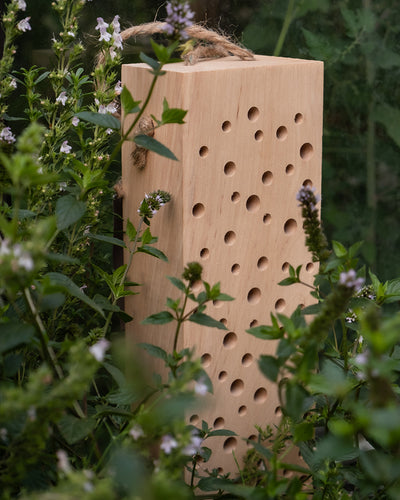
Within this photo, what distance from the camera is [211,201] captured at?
1110 mm

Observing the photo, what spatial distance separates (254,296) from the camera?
3.96 ft

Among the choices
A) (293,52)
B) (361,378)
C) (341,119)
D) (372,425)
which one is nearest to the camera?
(372,425)

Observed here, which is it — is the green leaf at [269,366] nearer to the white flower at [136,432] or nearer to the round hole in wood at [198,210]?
the white flower at [136,432]

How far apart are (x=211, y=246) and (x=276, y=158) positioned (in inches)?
7.1

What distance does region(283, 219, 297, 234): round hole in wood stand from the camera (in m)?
1.22

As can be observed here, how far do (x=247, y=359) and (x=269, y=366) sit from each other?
0.55 m

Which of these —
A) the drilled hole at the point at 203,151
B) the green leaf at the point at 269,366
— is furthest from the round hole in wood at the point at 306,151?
the green leaf at the point at 269,366

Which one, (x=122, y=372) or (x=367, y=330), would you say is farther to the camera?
(x=122, y=372)

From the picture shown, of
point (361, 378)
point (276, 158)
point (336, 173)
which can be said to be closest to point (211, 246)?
point (276, 158)

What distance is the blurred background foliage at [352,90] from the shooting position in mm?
1610

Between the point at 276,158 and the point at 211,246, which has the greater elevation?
the point at 276,158

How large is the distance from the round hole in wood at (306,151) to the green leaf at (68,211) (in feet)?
1.68

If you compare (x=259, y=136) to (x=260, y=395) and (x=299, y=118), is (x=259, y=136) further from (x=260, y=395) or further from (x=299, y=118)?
(x=260, y=395)

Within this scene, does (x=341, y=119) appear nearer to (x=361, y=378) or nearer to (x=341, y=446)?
(x=361, y=378)
